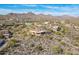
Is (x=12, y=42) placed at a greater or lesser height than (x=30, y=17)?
lesser

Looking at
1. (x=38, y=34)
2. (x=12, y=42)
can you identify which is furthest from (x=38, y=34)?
(x=12, y=42)

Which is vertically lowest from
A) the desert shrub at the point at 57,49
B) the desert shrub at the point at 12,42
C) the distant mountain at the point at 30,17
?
the desert shrub at the point at 57,49

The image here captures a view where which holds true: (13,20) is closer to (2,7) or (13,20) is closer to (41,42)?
(2,7)

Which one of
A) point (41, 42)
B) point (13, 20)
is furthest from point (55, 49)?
point (13, 20)

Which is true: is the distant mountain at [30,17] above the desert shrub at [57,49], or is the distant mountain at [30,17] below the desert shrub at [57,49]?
above

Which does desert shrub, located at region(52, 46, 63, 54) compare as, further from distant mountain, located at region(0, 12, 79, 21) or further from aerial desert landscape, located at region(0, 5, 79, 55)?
distant mountain, located at region(0, 12, 79, 21)

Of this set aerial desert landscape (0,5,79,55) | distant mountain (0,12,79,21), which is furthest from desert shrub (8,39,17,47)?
distant mountain (0,12,79,21)

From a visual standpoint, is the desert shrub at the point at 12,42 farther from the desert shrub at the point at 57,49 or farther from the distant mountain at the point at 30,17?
the desert shrub at the point at 57,49

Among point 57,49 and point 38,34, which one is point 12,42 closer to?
point 38,34

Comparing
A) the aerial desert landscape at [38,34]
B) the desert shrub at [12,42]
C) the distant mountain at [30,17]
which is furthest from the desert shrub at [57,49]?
the desert shrub at [12,42]
